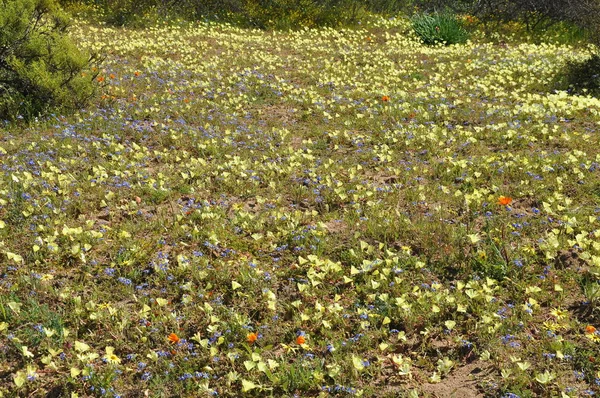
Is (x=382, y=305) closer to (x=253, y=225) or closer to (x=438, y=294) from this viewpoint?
(x=438, y=294)

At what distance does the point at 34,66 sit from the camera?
354 inches

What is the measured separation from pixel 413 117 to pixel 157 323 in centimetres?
669

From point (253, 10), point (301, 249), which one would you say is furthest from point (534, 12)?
point (301, 249)

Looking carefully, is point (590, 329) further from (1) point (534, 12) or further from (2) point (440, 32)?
(1) point (534, 12)

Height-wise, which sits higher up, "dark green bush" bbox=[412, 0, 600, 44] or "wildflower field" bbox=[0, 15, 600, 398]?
"dark green bush" bbox=[412, 0, 600, 44]

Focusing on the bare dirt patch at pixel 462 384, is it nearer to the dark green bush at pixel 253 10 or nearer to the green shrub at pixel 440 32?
the green shrub at pixel 440 32

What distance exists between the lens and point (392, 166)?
25.5 feet

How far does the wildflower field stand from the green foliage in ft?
4.70

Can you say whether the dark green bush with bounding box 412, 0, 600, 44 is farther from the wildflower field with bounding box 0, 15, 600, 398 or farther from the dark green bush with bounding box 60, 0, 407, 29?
the wildflower field with bounding box 0, 15, 600, 398

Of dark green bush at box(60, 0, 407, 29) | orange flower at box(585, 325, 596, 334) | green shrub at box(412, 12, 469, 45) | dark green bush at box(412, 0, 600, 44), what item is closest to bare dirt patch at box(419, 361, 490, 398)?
orange flower at box(585, 325, 596, 334)

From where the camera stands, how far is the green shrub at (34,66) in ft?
29.6

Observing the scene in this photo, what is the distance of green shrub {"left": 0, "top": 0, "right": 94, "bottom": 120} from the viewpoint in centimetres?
902

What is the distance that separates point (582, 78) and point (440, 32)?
676 centimetres

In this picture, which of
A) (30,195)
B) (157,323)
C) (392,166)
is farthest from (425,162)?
(30,195)
